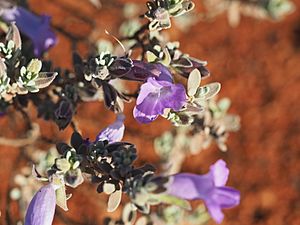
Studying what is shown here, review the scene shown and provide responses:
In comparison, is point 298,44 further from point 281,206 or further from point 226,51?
point 281,206

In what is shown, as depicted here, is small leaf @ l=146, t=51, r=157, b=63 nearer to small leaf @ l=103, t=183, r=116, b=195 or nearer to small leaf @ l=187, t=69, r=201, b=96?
small leaf @ l=187, t=69, r=201, b=96

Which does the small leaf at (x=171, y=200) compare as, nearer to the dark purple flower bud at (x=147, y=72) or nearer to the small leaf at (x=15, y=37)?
the dark purple flower bud at (x=147, y=72)

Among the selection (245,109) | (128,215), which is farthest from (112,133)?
(245,109)

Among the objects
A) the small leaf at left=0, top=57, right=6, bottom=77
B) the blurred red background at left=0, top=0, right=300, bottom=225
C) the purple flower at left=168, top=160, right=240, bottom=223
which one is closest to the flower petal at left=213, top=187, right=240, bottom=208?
the purple flower at left=168, top=160, right=240, bottom=223

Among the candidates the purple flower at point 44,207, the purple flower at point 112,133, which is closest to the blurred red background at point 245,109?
the purple flower at point 112,133

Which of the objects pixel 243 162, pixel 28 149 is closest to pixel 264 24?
pixel 243 162
